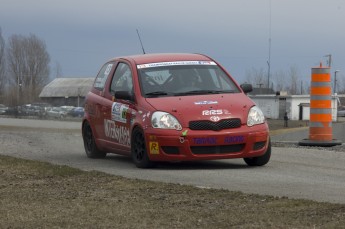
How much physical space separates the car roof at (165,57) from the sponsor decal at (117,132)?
1.00 m

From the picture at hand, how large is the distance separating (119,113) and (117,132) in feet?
1.03

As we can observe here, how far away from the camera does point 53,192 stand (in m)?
7.89

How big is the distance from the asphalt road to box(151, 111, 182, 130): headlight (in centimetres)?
58

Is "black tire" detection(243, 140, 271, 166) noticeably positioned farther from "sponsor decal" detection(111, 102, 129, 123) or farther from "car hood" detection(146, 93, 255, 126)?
"sponsor decal" detection(111, 102, 129, 123)

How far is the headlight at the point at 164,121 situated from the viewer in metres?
9.77

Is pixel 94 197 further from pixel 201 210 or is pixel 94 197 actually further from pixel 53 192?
pixel 201 210

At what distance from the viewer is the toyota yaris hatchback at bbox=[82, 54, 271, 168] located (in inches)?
384

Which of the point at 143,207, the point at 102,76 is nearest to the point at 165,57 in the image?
the point at 102,76

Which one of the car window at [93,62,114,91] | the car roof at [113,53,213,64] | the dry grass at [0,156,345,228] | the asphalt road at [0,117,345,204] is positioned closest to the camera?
the dry grass at [0,156,345,228]

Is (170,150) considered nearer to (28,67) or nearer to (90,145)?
(90,145)

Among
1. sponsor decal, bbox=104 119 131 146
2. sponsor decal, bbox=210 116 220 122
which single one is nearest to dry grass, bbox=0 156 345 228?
sponsor decal, bbox=210 116 220 122

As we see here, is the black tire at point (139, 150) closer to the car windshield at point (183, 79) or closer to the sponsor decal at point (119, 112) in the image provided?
the sponsor decal at point (119, 112)

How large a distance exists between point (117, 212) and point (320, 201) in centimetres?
187

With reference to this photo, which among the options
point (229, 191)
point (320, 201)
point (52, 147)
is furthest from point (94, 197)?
point (52, 147)
